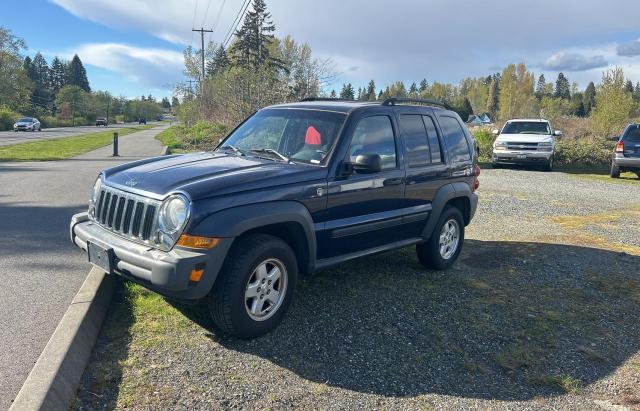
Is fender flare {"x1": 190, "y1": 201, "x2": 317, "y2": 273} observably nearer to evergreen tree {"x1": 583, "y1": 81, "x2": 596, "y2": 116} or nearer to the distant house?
the distant house

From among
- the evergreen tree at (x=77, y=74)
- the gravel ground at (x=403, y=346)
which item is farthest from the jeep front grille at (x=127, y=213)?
the evergreen tree at (x=77, y=74)

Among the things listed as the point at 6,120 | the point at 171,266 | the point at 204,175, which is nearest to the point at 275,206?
the point at 204,175

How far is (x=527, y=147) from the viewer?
17.7 meters

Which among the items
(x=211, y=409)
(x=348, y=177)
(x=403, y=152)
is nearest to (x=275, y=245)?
(x=348, y=177)

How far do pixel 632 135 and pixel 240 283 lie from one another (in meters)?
16.3

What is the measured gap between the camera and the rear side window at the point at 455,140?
227 inches

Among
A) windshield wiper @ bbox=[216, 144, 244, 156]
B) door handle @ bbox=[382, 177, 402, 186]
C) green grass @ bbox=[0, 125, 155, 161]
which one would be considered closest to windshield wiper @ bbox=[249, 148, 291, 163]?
windshield wiper @ bbox=[216, 144, 244, 156]

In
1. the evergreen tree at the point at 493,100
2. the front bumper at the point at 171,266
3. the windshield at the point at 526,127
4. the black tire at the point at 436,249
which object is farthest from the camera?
the evergreen tree at the point at 493,100

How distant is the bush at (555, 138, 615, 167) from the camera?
772 inches

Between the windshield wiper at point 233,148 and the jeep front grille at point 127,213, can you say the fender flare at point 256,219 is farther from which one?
the windshield wiper at point 233,148

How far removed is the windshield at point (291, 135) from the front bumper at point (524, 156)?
1461cm

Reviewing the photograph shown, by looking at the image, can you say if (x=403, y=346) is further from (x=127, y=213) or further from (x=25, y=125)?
(x=25, y=125)

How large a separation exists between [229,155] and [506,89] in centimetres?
8430

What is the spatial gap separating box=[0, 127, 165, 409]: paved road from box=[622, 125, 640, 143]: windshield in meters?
15.8
